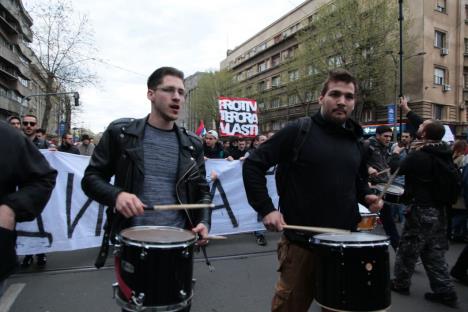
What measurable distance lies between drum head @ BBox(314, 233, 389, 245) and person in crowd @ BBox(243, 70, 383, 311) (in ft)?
0.58

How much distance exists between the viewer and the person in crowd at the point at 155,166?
263 centimetres

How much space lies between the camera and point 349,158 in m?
2.87

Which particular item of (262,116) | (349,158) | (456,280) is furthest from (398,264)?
(262,116)

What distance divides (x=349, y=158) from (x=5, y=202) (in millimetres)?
2108

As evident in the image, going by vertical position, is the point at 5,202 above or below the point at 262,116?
below

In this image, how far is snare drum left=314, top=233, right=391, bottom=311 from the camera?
2395mm

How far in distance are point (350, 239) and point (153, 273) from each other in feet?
3.85

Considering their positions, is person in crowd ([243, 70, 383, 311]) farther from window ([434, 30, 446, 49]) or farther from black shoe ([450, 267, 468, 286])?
window ([434, 30, 446, 49])

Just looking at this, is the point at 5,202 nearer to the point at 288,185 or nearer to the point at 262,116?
the point at 288,185

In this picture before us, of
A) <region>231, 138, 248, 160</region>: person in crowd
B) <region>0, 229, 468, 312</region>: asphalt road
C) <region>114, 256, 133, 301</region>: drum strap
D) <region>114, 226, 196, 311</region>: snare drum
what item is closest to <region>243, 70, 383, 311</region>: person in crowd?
<region>114, 226, 196, 311</region>: snare drum

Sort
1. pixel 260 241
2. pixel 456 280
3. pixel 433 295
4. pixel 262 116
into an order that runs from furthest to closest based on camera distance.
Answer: pixel 262 116 < pixel 260 241 < pixel 456 280 < pixel 433 295

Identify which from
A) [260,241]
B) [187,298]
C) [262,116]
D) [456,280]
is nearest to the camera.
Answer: [187,298]

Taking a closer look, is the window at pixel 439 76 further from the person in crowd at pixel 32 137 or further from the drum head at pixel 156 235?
the drum head at pixel 156 235

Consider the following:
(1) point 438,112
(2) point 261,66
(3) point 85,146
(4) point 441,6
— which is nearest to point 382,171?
(3) point 85,146
